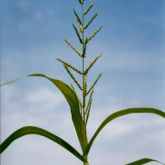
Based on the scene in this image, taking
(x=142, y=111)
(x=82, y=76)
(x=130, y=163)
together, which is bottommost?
(x=130, y=163)

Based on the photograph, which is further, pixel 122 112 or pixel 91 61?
pixel 91 61

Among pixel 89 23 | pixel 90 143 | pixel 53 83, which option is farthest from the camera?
pixel 89 23

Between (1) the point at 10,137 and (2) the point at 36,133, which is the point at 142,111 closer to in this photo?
(2) the point at 36,133

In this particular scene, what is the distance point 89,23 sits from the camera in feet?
6.42

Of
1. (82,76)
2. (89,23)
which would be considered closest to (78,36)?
(89,23)

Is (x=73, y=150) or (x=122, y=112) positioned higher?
(x=122, y=112)

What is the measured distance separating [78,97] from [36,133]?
285mm

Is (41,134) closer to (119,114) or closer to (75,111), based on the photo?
(75,111)

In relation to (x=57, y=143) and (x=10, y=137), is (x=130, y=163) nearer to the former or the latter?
(x=57, y=143)

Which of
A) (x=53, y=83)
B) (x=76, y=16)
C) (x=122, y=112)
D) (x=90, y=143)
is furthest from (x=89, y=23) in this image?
(x=90, y=143)

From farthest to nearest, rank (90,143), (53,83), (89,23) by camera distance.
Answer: (89,23)
(53,83)
(90,143)

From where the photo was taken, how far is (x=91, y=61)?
1883mm

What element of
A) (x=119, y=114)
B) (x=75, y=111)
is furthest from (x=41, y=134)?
(x=119, y=114)

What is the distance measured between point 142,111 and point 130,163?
0.28 meters
